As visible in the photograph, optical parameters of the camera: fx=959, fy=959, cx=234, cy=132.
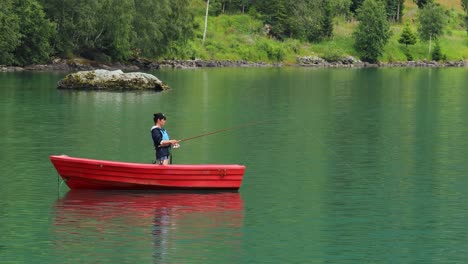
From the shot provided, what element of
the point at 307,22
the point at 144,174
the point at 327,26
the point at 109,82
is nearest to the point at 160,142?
the point at 144,174

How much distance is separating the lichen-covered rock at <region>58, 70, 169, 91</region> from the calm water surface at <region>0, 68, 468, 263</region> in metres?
13.4

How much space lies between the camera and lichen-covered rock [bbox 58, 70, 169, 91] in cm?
8331

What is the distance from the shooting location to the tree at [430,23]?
172250 millimetres

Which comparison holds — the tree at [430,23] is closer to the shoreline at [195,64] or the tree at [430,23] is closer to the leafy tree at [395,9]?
the shoreline at [195,64]

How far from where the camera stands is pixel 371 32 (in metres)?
167

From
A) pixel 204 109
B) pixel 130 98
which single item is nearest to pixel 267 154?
pixel 204 109

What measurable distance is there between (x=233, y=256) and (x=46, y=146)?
74.0ft

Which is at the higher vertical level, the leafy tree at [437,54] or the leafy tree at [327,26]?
the leafy tree at [327,26]

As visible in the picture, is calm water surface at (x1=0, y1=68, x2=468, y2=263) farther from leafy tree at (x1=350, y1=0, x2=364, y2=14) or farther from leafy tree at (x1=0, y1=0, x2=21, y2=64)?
leafy tree at (x1=350, y1=0, x2=364, y2=14)

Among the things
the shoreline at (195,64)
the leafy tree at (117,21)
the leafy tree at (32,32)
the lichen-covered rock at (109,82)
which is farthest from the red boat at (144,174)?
the leafy tree at (117,21)

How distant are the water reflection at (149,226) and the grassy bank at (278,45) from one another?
380 feet

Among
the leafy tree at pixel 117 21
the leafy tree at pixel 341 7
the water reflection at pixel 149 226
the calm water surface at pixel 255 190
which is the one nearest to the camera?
the water reflection at pixel 149 226

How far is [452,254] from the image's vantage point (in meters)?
24.0

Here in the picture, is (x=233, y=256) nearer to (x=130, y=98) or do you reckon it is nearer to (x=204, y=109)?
(x=204, y=109)
